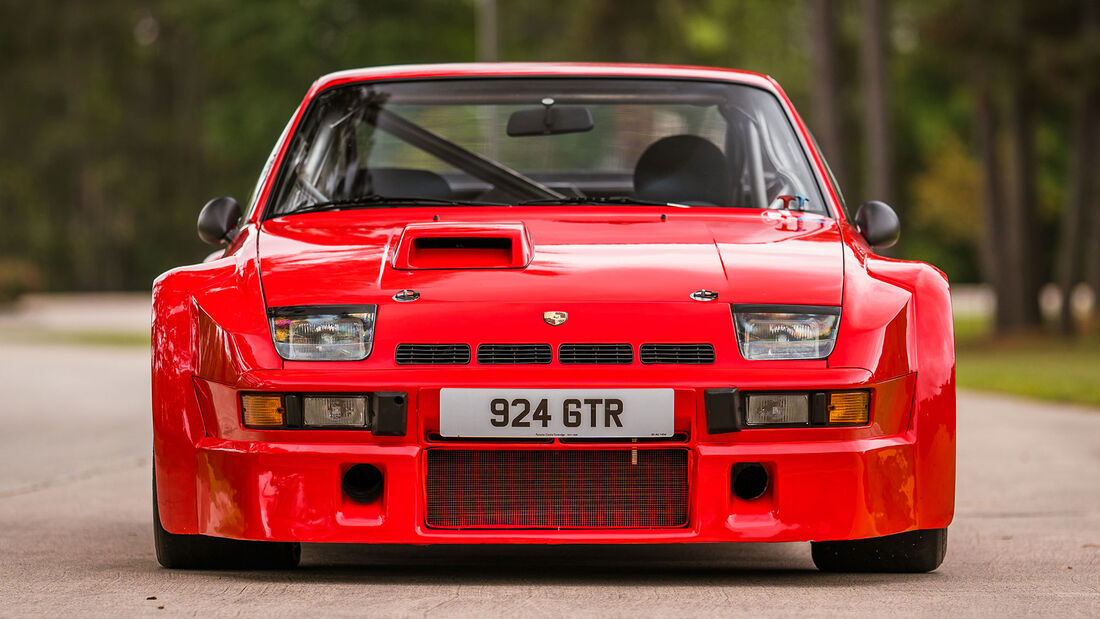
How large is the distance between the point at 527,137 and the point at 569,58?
3408 centimetres

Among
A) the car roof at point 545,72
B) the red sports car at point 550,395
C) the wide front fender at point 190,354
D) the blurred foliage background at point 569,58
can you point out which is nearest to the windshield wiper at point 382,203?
the red sports car at point 550,395

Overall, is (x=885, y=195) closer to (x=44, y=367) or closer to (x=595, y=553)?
(x=44, y=367)

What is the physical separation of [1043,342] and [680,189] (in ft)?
79.4

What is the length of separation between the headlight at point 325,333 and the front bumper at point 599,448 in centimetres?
13

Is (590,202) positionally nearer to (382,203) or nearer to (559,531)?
(382,203)

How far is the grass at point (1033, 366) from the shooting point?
16438 millimetres

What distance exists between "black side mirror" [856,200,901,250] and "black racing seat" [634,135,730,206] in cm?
55

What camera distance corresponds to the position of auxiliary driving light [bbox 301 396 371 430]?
452cm

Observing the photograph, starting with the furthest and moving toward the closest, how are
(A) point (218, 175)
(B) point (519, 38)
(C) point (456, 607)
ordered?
(A) point (218, 175) → (B) point (519, 38) → (C) point (456, 607)

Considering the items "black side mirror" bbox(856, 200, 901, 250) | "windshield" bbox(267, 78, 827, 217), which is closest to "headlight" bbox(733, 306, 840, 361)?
"black side mirror" bbox(856, 200, 901, 250)

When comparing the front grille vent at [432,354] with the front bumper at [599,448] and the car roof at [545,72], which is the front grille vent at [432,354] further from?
the car roof at [545,72]

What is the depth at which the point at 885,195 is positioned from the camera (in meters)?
27.0

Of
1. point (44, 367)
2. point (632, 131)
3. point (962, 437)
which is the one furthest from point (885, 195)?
point (632, 131)

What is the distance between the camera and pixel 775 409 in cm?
453
